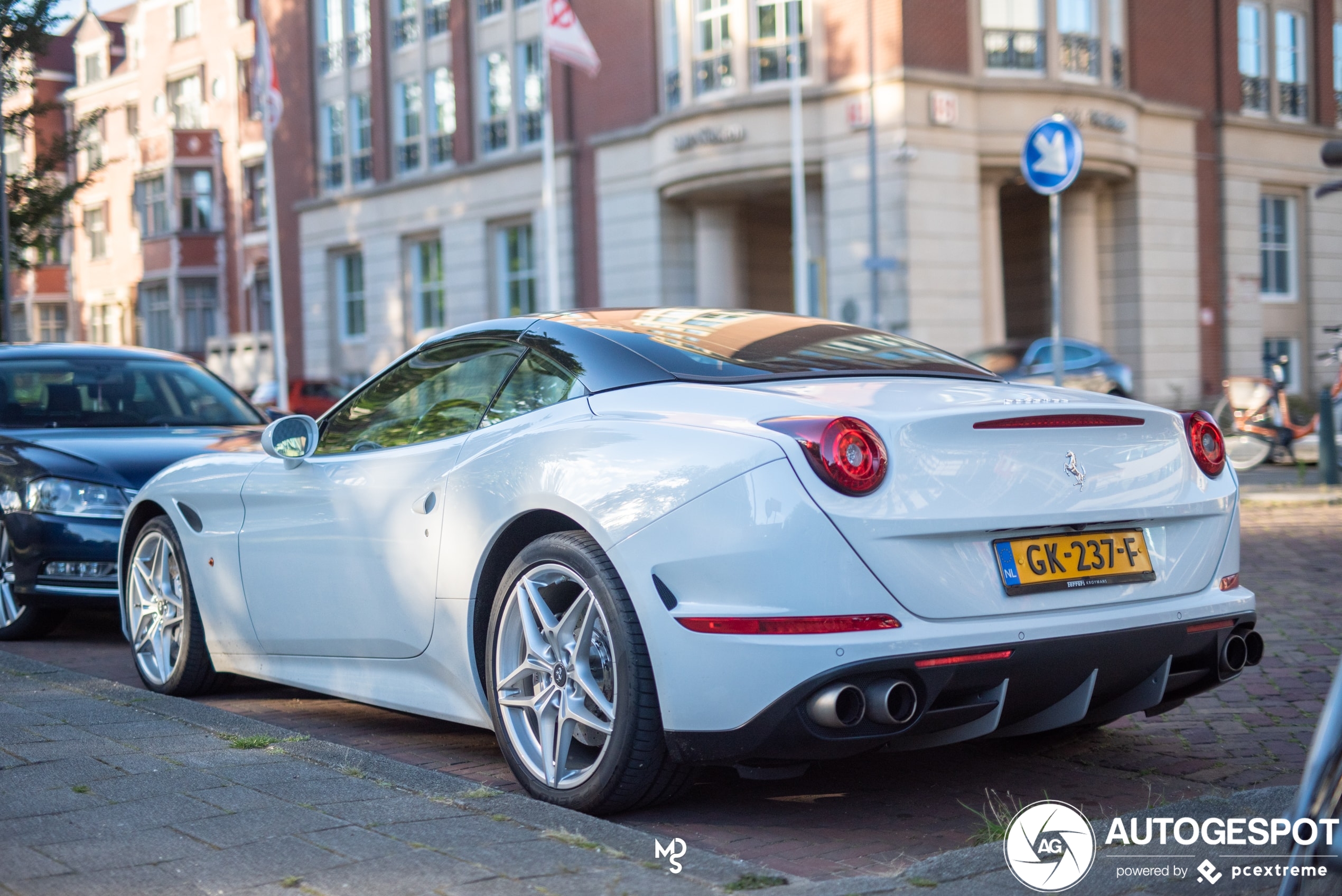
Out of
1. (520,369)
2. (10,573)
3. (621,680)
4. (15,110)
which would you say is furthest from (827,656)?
(15,110)

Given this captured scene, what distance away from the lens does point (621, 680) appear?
3465mm

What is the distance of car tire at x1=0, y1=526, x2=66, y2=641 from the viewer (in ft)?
22.8

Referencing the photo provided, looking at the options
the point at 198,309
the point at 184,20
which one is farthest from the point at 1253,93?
the point at 184,20

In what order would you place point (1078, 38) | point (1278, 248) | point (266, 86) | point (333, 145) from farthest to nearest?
point (333, 145) → point (1278, 248) → point (1078, 38) → point (266, 86)

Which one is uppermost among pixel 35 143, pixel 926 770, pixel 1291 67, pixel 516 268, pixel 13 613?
pixel 1291 67

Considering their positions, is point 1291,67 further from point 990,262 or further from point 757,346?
point 757,346

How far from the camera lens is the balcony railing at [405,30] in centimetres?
3616

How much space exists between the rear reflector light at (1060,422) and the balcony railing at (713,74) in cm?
2427

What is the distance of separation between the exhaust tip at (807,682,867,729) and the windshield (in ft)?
17.6

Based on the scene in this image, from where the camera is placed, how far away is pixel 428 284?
118ft

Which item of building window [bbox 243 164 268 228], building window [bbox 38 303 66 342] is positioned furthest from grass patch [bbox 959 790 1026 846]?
building window [bbox 38 303 66 342]

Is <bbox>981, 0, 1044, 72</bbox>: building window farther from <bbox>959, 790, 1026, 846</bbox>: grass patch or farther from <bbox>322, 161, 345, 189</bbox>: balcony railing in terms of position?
<bbox>959, 790, 1026, 846</bbox>: grass patch

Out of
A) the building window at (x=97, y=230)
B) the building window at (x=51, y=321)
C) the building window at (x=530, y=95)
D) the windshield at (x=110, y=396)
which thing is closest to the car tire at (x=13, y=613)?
the windshield at (x=110, y=396)

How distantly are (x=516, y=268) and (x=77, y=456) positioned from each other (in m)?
27.0
